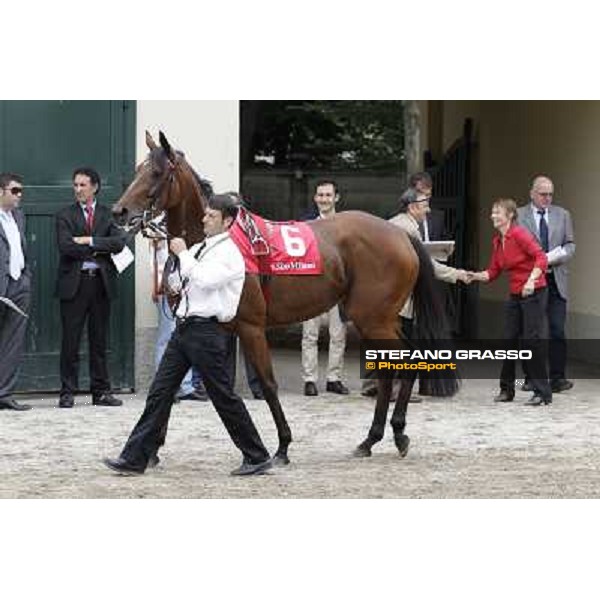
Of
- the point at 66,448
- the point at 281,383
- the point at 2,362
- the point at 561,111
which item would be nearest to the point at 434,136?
the point at 561,111

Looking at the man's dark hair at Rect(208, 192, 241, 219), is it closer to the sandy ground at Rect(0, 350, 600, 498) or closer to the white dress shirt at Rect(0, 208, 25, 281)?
the sandy ground at Rect(0, 350, 600, 498)

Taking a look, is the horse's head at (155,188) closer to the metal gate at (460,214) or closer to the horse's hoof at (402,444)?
the horse's hoof at (402,444)

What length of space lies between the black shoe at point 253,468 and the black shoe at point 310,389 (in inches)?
161

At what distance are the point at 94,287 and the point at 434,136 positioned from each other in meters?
9.62

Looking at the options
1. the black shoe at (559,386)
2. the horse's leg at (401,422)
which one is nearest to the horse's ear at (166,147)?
the horse's leg at (401,422)

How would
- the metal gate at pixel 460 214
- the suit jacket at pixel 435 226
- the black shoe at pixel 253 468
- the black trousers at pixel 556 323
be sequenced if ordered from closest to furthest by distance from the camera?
1. the black shoe at pixel 253 468
2. the suit jacket at pixel 435 226
3. the black trousers at pixel 556 323
4. the metal gate at pixel 460 214

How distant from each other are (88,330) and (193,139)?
1912 millimetres

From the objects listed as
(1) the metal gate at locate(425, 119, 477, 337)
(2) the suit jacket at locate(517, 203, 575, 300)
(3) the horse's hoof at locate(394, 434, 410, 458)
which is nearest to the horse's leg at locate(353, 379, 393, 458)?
(3) the horse's hoof at locate(394, 434, 410, 458)

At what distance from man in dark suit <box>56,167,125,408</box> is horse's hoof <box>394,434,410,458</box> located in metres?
3.26

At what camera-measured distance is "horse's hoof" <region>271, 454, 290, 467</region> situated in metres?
10.2

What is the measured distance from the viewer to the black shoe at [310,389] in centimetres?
1399

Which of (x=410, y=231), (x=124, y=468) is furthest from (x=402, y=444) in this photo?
(x=410, y=231)

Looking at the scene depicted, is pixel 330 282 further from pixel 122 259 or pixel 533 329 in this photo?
pixel 533 329

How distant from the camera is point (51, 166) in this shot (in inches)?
519
